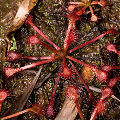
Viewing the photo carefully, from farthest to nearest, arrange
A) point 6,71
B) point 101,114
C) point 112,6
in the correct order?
1. point 112,6
2. point 101,114
3. point 6,71

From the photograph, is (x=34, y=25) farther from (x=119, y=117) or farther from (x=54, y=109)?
(x=119, y=117)

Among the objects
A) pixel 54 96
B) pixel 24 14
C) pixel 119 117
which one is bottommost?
pixel 119 117

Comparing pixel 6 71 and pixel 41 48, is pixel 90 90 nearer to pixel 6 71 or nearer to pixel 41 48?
pixel 41 48

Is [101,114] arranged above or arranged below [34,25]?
below

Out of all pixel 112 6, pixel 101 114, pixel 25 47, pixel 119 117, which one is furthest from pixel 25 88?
pixel 112 6

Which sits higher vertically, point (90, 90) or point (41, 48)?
point (41, 48)

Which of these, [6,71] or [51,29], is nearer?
[6,71]

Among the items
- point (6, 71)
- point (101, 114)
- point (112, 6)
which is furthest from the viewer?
point (112, 6)

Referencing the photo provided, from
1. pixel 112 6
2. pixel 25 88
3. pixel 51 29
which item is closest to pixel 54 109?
pixel 25 88

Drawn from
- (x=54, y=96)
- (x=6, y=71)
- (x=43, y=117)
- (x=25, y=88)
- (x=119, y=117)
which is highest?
(x=6, y=71)
